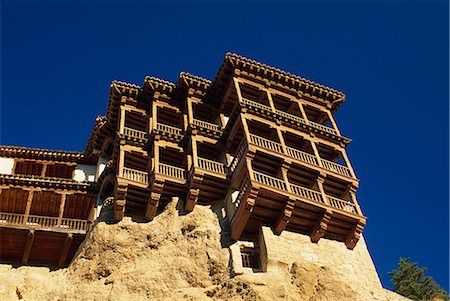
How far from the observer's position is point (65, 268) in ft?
97.6

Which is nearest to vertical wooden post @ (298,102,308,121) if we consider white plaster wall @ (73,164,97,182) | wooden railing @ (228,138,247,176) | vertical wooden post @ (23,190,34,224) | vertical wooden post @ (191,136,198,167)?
wooden railing @ (228,138,247,176)

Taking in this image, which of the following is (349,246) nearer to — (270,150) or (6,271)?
(270,150)

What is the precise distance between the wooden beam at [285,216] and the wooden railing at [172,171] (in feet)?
20.4

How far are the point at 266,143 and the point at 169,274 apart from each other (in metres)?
9.56

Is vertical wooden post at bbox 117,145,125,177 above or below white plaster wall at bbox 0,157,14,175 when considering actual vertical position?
below

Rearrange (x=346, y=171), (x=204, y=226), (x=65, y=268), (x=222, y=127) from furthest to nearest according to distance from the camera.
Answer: (x=222, y=127) < (x=346, y=171) < (x=65, y=268) < (x=204, y=226)

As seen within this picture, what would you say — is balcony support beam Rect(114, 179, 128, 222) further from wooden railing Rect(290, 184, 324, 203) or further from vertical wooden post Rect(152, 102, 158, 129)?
wooden railing Rect(290, 184, 324, 203)

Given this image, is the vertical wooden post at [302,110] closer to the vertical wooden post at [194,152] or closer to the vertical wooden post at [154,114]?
the vertical wooden post at [194,152]

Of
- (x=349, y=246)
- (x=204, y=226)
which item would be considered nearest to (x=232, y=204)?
(x=204, y=226)

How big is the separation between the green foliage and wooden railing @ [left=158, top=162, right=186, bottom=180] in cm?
2559

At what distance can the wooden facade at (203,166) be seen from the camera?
28.4 m

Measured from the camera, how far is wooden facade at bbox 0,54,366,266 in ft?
93.1

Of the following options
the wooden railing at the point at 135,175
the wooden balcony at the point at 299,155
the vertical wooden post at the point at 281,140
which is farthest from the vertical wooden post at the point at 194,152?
the vertical wooden post at the point at 281,140

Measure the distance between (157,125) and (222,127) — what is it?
14.3ft
